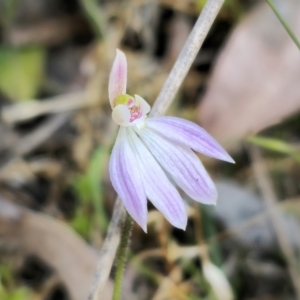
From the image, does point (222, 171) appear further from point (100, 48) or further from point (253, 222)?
point (100, 48)

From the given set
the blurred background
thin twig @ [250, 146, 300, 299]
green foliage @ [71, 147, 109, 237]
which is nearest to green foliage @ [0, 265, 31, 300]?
the blurred background

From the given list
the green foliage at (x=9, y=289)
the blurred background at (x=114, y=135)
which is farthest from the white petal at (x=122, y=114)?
the green foliage at (x=9, y=289)

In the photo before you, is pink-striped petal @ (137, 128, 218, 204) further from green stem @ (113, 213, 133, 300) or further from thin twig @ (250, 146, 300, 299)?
thin twig @ (250, 146, 300, 299)

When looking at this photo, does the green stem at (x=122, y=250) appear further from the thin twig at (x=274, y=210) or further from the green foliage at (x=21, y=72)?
the green foliage at (x=21, y=72)

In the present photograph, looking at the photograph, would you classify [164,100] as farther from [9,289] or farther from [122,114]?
[9,289]

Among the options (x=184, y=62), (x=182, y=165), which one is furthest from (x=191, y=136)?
(x=184, y=62)

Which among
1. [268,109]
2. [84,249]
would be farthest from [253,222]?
[84,249]
